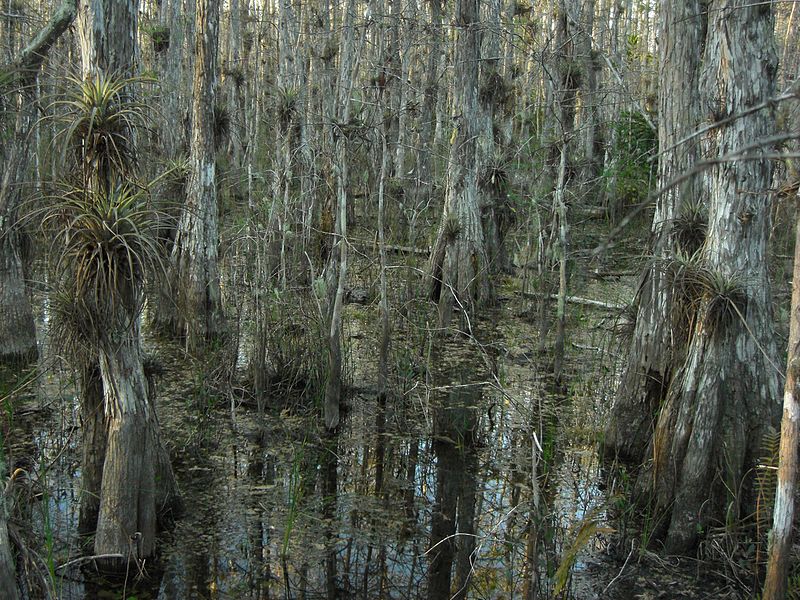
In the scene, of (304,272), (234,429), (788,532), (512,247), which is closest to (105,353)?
(234,429)

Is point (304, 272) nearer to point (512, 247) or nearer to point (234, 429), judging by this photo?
point (234, 429)

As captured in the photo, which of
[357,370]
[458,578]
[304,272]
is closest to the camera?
[458,578]

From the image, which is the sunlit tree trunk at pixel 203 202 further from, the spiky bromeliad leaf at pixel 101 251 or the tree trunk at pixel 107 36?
the spiky bromeliad leaf at pixel 101 251

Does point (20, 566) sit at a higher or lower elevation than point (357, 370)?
lower

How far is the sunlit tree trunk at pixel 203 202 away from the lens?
8.76m

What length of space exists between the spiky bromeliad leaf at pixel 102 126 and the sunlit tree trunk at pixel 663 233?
3.87 meters

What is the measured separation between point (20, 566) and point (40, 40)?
3.07 meters

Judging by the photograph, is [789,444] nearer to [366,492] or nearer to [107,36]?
[366,492]

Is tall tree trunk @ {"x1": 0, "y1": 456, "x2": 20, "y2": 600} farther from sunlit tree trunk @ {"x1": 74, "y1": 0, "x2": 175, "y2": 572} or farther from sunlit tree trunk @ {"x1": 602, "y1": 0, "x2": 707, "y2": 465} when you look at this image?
sunlit tree trunk @ {"x1": 602, "y1": 0, "x2": 707, "y2": 465}

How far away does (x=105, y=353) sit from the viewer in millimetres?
4562

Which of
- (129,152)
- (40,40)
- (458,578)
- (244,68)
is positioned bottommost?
(458,578)

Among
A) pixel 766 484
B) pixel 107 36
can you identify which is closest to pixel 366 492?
pixel 766 484

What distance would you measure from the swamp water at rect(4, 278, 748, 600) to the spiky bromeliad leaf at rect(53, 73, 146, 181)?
→ 2.00 meters

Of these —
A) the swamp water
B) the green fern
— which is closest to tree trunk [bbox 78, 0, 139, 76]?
the swamp water
